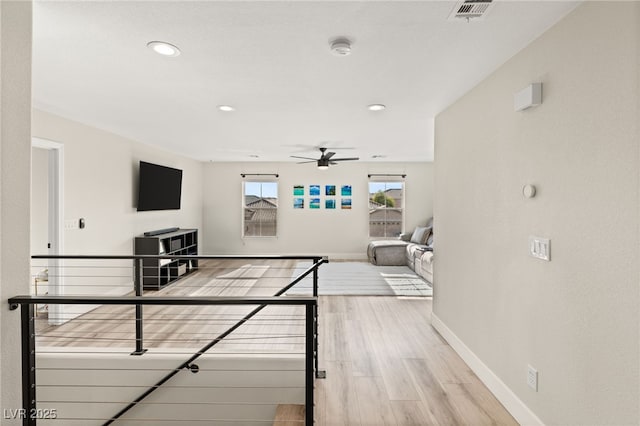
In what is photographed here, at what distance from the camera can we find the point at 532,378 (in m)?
2.09

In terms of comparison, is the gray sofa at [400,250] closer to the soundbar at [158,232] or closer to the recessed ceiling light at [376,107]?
the recessed ceiling light at [376,107]

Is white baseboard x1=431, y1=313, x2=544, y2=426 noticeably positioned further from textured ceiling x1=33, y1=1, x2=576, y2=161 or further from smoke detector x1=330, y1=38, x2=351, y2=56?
smoke detector x1=330, y1=38, x2=351, y2=56

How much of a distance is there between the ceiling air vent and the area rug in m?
4.15

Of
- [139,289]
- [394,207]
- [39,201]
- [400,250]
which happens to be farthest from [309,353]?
[394,207]

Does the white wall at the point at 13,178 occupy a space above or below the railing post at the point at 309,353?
above

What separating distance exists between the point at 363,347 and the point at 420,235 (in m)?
4.75

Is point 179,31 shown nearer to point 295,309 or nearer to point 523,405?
point 523,405

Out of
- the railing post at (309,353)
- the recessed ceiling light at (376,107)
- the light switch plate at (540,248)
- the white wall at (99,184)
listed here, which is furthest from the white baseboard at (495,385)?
the white wall at (99,184)

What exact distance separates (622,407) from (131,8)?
3055 mm

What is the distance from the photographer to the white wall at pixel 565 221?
4.81 ft

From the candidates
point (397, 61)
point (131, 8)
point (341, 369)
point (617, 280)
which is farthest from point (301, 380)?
point (131, 8)

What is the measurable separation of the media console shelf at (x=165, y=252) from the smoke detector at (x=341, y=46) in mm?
3835

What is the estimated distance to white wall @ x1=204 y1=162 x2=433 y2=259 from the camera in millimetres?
8500

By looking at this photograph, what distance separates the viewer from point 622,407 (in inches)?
58.2
